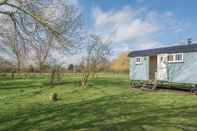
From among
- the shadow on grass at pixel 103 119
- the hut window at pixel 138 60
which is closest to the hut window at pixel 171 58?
the hut window at pixel 138 60

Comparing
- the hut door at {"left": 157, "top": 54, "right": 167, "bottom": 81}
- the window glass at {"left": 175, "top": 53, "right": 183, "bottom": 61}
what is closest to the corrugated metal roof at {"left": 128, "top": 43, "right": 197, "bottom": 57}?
the window glass at {"left": 175, "top": 53, "right": 183, "bottom": 61}

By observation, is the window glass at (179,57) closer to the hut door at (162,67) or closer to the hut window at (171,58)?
the hut window at (171,58)

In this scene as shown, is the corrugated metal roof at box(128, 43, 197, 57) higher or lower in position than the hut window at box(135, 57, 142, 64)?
higher

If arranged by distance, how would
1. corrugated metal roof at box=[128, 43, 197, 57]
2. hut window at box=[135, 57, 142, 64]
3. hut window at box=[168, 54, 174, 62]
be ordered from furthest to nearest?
hut window at box=[135, 57, 142, 64], hut window at box=[168, 54, 174, 62], corrugated metal roof at box=[128, 43, 197, 57]

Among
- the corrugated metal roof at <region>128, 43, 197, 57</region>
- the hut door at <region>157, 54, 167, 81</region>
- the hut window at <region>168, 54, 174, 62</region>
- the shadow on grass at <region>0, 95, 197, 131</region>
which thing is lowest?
the shadow on grass at <region>0, 95, 197, 131</region>

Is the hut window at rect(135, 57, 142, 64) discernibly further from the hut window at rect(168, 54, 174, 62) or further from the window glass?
the window glass

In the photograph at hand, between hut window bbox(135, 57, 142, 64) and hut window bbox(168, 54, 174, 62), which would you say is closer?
hut window bbox(168, 54, 174, 62)

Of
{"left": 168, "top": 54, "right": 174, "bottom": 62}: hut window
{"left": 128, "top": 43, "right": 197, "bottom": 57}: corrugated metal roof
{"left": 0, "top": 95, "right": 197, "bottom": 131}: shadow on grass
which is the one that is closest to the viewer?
{"left": 0, "top": 95, "right": 197, "bottom": 131}: shadow on grass

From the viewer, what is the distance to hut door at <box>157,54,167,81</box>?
19.0 meters

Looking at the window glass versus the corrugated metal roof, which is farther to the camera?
the window glass

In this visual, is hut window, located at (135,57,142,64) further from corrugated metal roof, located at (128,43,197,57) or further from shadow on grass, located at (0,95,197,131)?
shadow on grass, located at (0,95,197,131)

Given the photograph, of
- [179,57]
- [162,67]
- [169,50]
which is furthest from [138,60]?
[179,57]

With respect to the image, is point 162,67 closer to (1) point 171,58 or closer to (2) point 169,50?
(1) point 171,58

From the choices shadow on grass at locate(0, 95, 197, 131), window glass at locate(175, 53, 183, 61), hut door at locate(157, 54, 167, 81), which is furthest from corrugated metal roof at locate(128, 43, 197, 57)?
shadow on grass at locate(0, 95, 197, 131)
